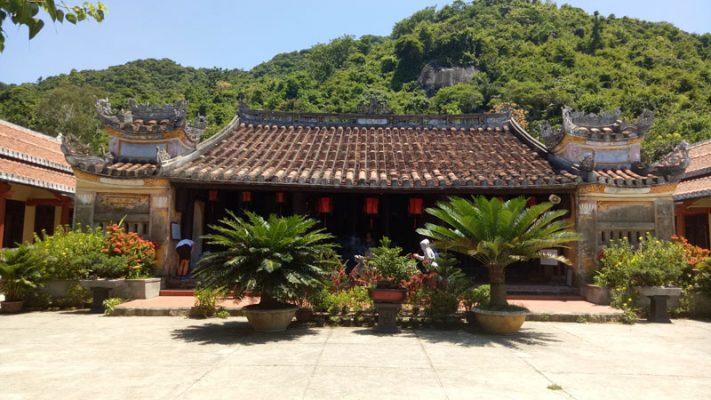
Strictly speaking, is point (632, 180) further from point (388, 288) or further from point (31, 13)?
point (31, 13)

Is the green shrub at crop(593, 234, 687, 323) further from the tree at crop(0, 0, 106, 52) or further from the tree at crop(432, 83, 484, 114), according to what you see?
the tree at crop(432, 83, 484, 114)

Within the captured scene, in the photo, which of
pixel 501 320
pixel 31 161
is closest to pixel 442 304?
pixel 501 320

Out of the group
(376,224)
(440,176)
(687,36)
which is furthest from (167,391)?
(687,36)

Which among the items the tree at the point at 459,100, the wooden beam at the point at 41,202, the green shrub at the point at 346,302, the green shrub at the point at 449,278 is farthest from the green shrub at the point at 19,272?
the tree at the point at 459,100

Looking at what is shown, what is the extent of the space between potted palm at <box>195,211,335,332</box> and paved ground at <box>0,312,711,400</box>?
2.17ft

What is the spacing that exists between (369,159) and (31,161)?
12585mm

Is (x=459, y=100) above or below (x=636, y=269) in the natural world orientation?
above

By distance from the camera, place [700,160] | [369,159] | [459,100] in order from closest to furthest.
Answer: [369,159], [700,160], [459,100]

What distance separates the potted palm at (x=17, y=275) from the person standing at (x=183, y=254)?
2.95 m

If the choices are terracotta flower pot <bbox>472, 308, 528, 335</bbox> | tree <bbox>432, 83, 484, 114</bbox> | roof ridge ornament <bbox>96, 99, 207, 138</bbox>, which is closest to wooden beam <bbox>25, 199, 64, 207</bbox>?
roof ridge ornament <bbox>96, 99, 207, 138</bbox>

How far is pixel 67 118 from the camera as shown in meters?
34.4

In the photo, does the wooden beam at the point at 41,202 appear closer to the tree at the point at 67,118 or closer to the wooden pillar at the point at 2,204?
the wooden pillar at the point at 2,204

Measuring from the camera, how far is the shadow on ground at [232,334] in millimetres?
7191

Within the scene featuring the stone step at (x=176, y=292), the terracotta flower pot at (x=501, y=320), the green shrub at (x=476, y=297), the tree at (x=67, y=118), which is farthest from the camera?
the tree at (x=67, y=118)
